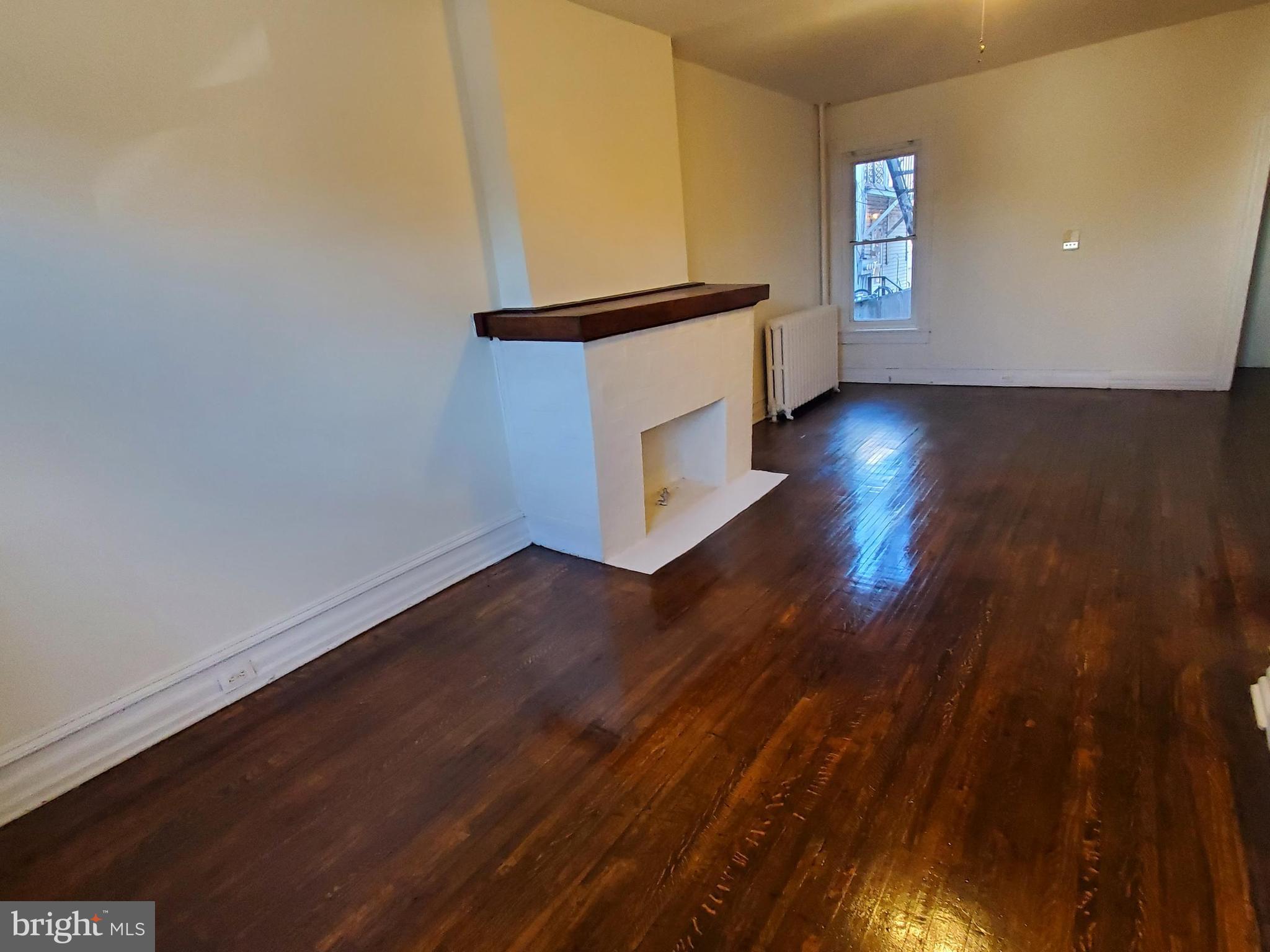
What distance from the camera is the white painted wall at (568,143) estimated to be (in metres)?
2.71

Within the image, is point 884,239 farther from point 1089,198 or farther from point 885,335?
point 1089,198

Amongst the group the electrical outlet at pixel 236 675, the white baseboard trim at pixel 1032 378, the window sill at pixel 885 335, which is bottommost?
the electrical outlet at pixel 236 675

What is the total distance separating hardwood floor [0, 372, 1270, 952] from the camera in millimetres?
1395

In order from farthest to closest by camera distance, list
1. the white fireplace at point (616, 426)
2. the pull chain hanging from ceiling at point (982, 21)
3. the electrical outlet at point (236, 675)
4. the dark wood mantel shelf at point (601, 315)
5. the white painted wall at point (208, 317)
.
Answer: the pull chain hanging from ceiling at point (982, 21)
the white fireplace at point (616, 426)
the dark wood mantel shelf at point (601, 315)
the electrical outlet at point (236, 675)
the white painted wall at point (208, 317)

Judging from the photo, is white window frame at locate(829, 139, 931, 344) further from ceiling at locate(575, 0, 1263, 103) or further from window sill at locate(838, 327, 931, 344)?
ceiling at locate(575, 0, 1263, 103)

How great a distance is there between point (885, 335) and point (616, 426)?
13.3 feet

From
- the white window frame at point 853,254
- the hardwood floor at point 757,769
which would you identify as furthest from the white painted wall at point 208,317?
the white window frame at point 853,254

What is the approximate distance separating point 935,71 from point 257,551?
18.1 feet

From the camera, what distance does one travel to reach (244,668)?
2.29 m

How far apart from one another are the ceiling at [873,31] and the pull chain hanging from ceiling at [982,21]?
2cm

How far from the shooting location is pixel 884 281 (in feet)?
19.7

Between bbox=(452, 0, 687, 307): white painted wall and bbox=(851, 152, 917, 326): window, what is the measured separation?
2.91 metres

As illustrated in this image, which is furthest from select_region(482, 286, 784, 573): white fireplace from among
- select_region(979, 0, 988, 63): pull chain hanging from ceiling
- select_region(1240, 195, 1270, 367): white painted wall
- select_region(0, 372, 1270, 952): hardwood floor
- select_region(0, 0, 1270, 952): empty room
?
select_region(1240, 195, 1270, 367): white painted wall

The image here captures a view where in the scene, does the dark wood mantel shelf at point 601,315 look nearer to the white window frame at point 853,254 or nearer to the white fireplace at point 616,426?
the white fireplace at point 616,426
